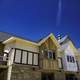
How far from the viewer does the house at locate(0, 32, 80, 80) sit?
17.5 m

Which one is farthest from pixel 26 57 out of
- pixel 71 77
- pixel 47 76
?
pixel 71 77

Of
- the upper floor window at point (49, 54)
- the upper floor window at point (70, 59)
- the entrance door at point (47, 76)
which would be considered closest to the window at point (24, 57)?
the upper floor window at point (49, 54)

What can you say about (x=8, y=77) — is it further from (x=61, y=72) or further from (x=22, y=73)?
(x=61, y=72)

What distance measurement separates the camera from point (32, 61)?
61.8ft

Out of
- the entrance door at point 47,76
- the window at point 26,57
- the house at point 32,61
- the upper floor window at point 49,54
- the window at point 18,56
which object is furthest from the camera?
the entrance door at point 47,76

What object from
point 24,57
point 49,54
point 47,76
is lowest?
point 47,76

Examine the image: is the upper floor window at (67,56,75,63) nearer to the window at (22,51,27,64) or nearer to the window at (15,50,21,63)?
the window at (22,51,27,64)

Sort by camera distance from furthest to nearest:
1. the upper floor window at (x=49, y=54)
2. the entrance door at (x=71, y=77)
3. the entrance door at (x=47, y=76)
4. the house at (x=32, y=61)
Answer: the entrance door at (x=71, y=77), the entrance door at (x=47, y=76), the upper floor window at (x=49, y=54), the house at (x=32, y=61)

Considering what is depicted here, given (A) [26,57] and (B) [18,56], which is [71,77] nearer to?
(A) [26,57]

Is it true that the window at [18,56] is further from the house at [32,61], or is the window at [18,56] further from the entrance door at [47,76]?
the entrance door at [47,76]

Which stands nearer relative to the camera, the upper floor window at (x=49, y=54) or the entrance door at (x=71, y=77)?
the upper floor window at (x=49, y=54)

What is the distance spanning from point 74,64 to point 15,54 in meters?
11.2

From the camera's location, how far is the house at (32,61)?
17.5 m

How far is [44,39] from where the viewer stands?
67.3 feet
